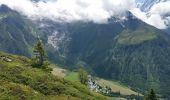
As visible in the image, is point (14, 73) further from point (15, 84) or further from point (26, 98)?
point (26, 98)

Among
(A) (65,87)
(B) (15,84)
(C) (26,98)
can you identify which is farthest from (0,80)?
(A) (65,87)

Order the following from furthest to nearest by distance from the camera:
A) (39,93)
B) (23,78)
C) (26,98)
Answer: (23,78), (39,93), (26,98)

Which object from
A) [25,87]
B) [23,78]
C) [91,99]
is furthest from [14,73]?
[91,99]

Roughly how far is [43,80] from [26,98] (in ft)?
93.4

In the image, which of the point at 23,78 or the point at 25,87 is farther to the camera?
the point at 23,78

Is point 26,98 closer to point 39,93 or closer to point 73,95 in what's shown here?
point 39,93

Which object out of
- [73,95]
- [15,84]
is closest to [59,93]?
[73,95]

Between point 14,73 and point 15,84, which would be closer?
point 15,84

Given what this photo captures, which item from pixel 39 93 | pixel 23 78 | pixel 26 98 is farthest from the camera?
pixel 23 78

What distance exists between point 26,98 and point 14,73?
97.5 ft

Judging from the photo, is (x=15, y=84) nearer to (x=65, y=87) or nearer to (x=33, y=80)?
(x=33, y=80)

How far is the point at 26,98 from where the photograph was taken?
165m

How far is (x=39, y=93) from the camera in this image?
6934 inches

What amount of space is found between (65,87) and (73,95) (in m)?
7.06
